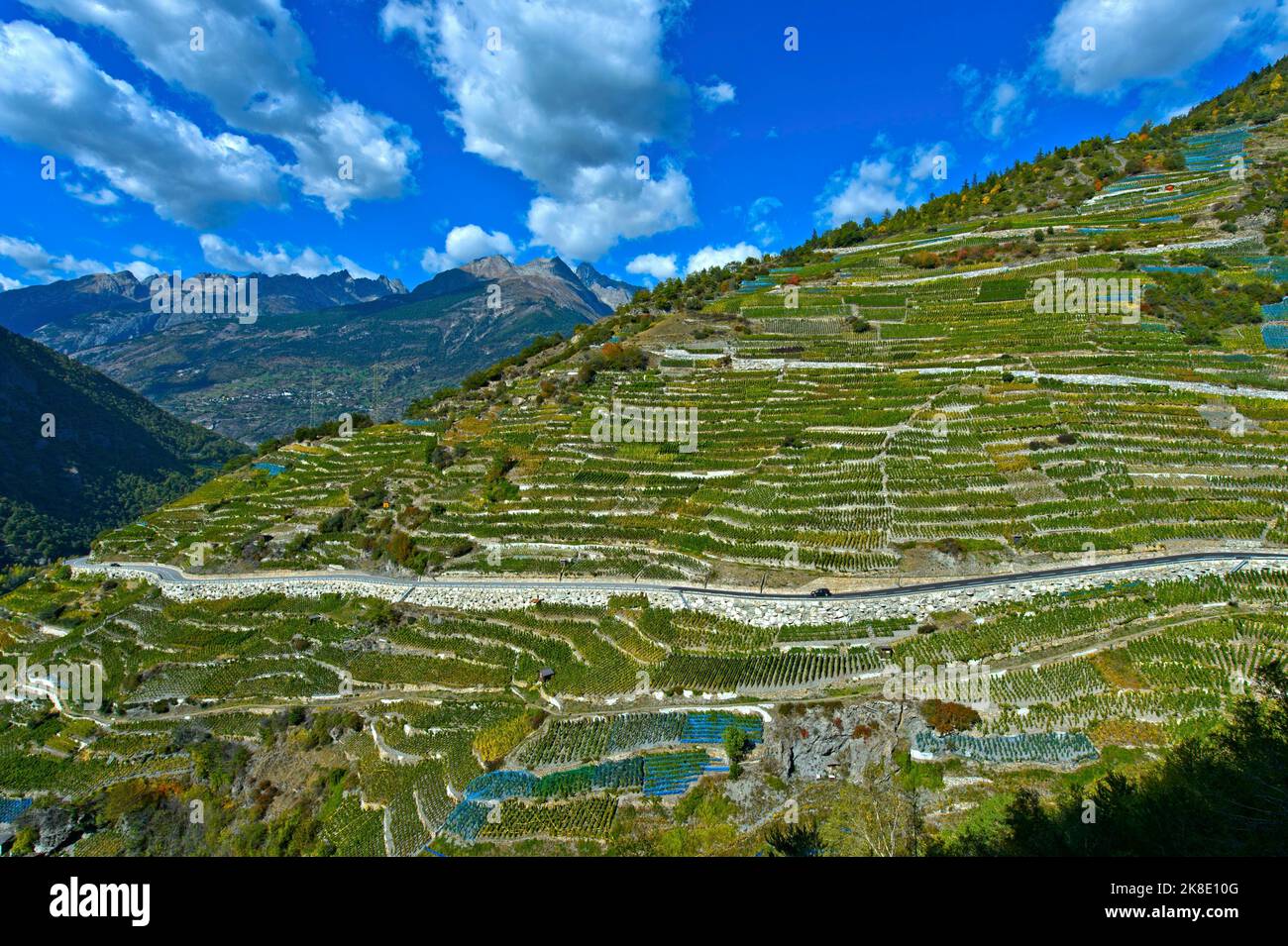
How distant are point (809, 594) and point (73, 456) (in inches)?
5619

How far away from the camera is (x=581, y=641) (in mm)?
29828

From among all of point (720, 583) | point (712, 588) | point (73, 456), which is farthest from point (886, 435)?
point (73, 456)

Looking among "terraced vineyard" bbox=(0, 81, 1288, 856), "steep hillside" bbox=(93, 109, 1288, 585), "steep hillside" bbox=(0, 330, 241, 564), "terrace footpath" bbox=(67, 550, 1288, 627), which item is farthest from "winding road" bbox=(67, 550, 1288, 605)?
"steep hillside" bbox=(0, 330, 241, 564)

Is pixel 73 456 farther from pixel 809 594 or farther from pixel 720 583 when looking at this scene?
pixel 809 594

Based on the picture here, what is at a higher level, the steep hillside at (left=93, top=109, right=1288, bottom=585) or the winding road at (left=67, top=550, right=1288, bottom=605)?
the steep hillside at (left=93, top=109, right=1288, bottom=585)

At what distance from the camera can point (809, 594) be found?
27594 mm

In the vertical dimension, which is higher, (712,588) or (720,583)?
(720,583)

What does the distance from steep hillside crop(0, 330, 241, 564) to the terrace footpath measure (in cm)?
8599

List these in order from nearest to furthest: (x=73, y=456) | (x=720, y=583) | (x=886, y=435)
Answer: (x=720, y=583)
(x=886, y=435)
(x=73, y=456)

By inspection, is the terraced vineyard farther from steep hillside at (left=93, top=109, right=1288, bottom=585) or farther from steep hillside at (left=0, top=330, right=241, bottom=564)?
steep hillside at (left=0, top=330, right=241, bottom=564)

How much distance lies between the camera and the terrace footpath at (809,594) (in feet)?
82.0

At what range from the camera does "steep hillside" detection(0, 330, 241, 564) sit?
294 ft
